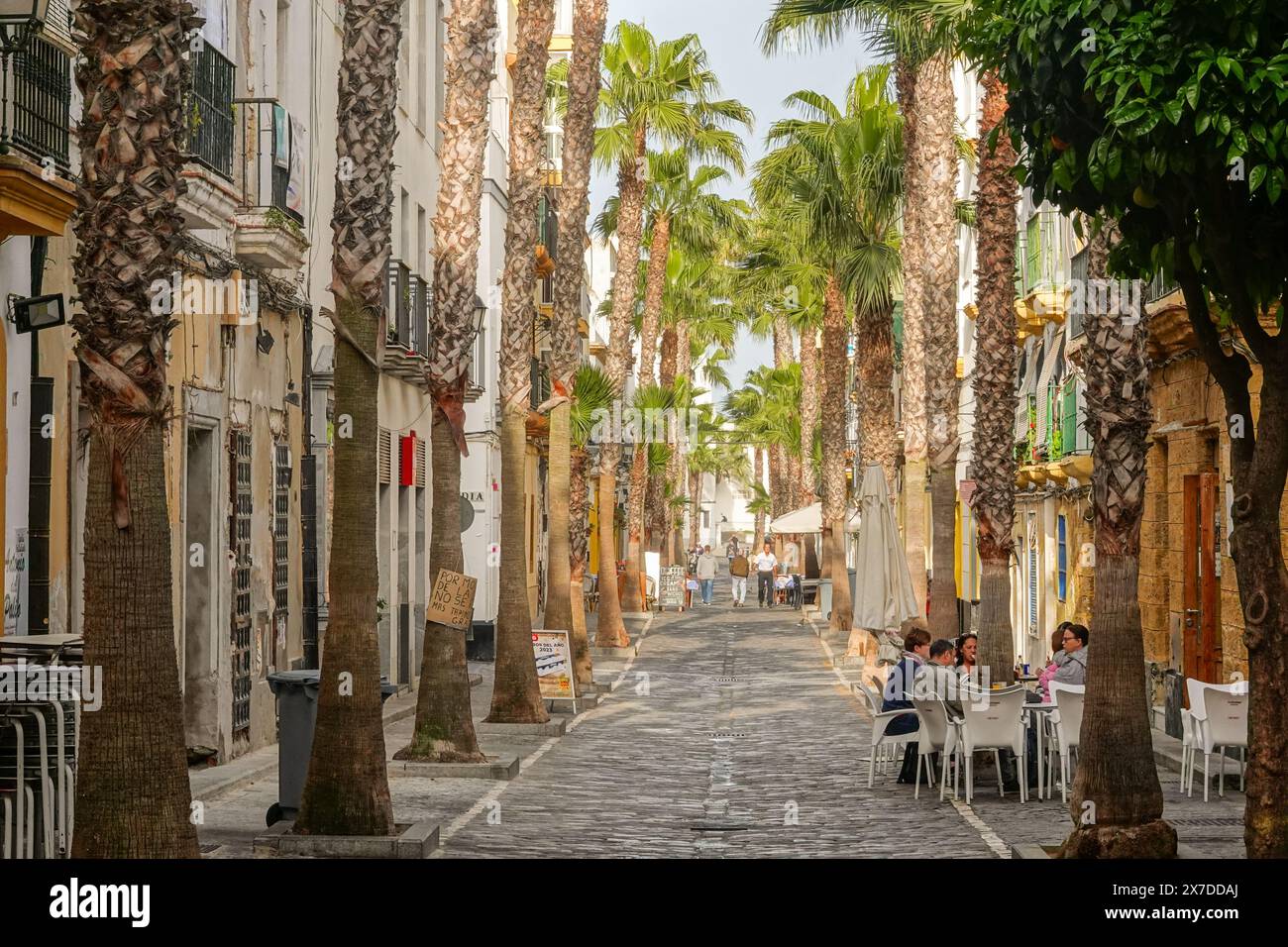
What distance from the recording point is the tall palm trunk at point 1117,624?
11.9 meters

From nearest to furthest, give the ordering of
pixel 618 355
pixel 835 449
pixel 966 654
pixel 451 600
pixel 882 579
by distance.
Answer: pixel 451 600, pixel 966 654, pixel 882 579, pixel 618 355, pixel 835 449

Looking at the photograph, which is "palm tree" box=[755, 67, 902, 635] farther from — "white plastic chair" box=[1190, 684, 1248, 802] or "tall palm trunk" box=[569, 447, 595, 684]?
"white plastic chair" box=[1190, 684, 1248, 802]

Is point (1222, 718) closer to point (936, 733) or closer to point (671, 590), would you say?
point (936, 733)

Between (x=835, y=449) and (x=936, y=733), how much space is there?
26.1 metres

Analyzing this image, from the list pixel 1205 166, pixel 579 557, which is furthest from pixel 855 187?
pixel 1205 166

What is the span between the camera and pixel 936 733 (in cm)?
1594

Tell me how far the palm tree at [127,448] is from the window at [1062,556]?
25.5m

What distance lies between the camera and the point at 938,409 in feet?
82.6

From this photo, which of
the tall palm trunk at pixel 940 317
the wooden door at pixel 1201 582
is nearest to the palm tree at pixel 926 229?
the tall palm trunk at pixel 940 317

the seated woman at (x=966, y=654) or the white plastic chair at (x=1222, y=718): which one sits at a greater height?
the seated woman at (x=966, y=654)

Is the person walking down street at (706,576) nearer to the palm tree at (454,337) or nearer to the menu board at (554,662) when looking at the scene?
the menu board at (554,662)

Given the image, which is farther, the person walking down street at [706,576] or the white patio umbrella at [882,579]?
the person walking down street at [706,576]
